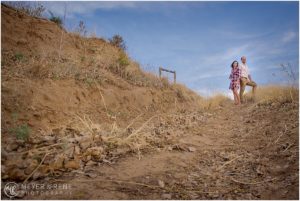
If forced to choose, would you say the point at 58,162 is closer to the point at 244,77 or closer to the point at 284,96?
the point at 284,96

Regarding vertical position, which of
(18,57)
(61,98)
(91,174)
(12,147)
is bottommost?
(91,174)

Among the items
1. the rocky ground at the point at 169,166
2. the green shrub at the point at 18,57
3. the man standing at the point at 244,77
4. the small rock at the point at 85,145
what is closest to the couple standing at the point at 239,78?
the man standing at the point at 244,77

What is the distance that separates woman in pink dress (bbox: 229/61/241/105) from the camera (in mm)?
10070

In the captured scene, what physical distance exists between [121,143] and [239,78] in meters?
6.82

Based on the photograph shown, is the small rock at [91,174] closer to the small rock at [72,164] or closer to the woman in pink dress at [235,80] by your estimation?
the small rock at [72,164]

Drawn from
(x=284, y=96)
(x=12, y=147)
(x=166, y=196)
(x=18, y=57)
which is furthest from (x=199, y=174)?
(x=18, y=57)

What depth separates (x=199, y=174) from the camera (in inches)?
135

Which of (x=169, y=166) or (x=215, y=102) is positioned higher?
(x=215, y=102)

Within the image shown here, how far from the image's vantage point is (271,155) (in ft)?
12.7

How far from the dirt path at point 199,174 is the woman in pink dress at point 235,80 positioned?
5192 mm

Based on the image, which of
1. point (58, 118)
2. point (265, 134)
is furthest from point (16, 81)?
point (265, 134)

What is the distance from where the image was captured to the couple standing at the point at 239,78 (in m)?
10.1

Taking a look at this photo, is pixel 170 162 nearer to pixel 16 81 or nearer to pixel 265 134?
pixel 265 134

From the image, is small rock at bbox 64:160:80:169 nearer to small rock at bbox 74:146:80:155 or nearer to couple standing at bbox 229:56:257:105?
small rock at bbox 74:146:80:155
